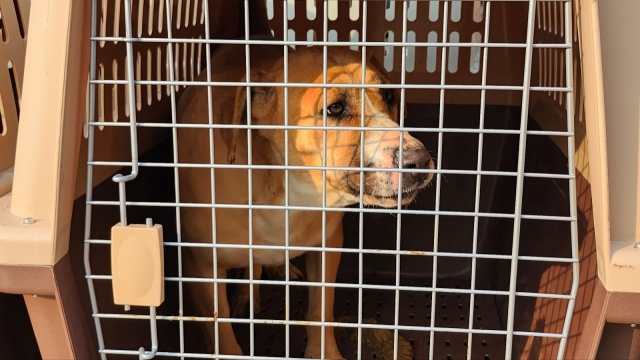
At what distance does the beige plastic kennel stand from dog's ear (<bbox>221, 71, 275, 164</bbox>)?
19 cm

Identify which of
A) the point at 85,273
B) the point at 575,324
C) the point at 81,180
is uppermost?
the point at 81,180

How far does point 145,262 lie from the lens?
1.02 m

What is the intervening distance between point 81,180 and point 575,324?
3.08ft

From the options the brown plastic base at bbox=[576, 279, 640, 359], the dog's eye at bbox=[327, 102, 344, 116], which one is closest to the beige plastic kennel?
the brown plastic base at bbox=[576, 279, 640, 359]

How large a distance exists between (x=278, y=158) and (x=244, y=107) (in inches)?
7.4

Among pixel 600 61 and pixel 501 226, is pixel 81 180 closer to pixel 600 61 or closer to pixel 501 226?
pixel 600 61

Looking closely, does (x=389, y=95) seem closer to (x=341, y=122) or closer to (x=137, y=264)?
(x=341, y=122)

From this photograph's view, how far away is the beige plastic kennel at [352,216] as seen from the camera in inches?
37.5

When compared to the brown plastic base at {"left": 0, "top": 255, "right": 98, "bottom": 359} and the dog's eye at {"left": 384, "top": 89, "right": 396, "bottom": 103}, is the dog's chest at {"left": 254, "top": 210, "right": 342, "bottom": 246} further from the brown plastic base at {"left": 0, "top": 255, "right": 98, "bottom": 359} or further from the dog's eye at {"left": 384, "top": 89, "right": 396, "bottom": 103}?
the brown plastic base at {"left": 0, "top": 255, "right": 98, "bottom": 359}

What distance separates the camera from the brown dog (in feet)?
4.34

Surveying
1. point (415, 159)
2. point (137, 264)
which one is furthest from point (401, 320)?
point (137, 264)

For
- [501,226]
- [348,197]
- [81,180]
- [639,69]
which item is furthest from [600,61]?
[501,226]

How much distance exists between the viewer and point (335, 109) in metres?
1.36

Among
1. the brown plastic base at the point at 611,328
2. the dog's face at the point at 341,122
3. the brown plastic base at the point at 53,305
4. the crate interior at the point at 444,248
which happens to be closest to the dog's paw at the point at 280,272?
the crate interior at the point at 444,248
